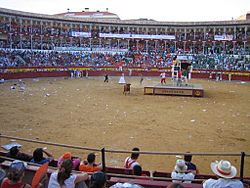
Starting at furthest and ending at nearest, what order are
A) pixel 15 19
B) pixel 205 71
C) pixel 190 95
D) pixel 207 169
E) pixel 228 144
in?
pixel 15 19, pixel 205 71, pixel 190 95, pixel 228 144, pixel 207 169

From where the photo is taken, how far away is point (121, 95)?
74.2 ft

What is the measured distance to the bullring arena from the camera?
982cm

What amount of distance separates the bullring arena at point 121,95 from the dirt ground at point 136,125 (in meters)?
0.04

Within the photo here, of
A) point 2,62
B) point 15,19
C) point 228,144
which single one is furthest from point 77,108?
point 15,19

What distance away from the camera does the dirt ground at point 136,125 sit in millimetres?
9562

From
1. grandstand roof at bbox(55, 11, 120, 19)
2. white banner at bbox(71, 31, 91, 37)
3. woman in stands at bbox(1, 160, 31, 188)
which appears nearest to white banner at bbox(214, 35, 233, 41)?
white banner at bbox(71, 31, 91, 37)

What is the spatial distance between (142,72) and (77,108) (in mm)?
29105

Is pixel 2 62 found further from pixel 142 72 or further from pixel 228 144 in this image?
pixel 228 144

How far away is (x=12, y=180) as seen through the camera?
3459 mm

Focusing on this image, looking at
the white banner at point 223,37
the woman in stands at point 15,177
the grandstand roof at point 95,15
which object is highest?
the grandstand roof at point 95,15

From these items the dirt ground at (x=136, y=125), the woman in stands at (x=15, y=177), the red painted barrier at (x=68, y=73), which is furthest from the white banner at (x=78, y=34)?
the woman in stands at (x=15, y=177)

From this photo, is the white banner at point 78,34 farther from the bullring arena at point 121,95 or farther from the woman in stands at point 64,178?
the woman in stands at point 64,178

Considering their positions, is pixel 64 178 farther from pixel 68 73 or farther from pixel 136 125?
pixel 68 73

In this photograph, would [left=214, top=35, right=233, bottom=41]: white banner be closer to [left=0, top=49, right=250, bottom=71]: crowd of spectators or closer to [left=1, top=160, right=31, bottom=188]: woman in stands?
[left=0, top=49, right=250, bottom=71]: crowd of spectators
